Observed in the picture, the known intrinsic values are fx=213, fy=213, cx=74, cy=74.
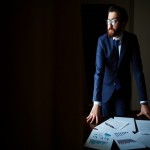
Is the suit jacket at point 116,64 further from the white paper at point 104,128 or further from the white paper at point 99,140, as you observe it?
the white paper at point 99,140

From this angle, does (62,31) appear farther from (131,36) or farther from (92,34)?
(92,34)

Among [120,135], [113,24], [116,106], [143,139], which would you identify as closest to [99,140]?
[120,135]

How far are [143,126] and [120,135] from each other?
217mm

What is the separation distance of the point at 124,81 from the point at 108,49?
314 millimetres

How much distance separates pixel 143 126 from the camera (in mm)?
1384

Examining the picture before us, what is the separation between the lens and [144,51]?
4.23 meters

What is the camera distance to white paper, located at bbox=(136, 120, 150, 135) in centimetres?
131

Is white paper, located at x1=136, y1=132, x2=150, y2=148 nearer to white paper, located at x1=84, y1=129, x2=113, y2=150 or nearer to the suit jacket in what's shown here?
white paper, located at x1=84, y1=129, x2=113, y2=150

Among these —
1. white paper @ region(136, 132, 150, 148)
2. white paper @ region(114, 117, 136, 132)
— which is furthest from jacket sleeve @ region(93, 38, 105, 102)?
white paper @ region(136, 132, 150, 148)

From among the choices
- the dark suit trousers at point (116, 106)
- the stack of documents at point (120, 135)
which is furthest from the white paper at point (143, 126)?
the dark suit trousers at point (116, 106)

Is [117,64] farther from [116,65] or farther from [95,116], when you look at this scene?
[95,116]

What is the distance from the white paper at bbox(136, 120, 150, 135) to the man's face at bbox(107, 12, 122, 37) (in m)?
0.78

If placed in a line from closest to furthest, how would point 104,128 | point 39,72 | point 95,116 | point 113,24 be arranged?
point 39,72 < point 104,128 < point 95,116 < point 113,24

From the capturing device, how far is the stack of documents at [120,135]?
114 centimetres
